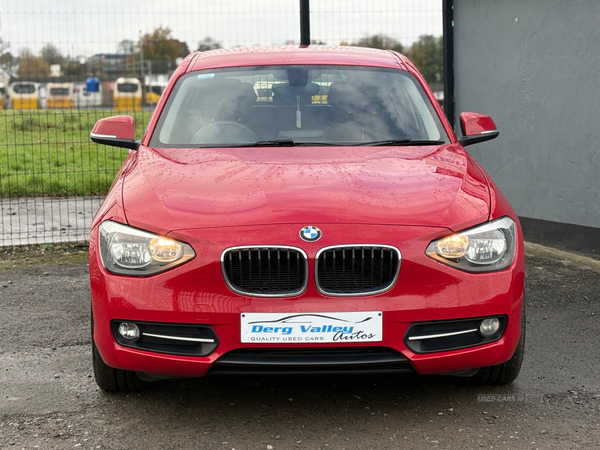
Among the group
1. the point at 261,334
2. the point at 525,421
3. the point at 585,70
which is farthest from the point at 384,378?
the point at 585,70

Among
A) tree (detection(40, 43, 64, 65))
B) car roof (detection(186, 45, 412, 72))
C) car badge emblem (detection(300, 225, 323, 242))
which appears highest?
tree (detection(40, 43, 64, 65))

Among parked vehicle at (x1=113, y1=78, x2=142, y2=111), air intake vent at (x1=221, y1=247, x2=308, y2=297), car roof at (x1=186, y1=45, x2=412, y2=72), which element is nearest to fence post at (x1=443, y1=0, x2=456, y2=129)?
car roof at (x1=186, y1=45, x2=412, y2=72)

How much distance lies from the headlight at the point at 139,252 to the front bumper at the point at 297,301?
4 centimetres

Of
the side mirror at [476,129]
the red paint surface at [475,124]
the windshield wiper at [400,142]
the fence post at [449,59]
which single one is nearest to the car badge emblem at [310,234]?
the windshield wiper at [400,142]

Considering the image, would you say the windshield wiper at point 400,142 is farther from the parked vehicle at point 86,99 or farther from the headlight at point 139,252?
the parked vehicle at point 86,99

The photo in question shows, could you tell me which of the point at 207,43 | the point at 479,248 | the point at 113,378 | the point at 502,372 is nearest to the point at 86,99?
the point at 207,43

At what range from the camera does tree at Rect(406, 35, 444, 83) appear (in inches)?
378

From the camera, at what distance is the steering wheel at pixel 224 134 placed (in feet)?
15.3

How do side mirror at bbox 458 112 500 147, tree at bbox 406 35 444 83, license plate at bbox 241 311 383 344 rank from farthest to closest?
tree at bbox 406 35 444 83, side mirror at bbox 458 112 500 147, license plate at bbox 241 311 383 344

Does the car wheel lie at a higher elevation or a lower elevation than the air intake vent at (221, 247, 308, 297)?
lower

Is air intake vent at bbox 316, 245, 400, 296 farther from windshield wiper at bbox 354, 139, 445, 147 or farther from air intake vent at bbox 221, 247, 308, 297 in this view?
windshield wiper at bbox 354, 139, 445, 147

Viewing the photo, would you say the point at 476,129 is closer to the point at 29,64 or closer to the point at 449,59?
the point at 449,59

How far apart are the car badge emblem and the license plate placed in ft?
0.98

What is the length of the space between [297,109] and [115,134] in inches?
40.6
